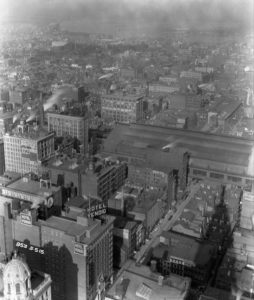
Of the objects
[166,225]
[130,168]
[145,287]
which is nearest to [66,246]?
[145,287]

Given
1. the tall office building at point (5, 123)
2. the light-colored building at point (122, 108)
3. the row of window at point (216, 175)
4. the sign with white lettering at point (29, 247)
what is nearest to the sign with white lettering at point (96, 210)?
the sign with white lettering at point (29, 247)

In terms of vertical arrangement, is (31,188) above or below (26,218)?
below

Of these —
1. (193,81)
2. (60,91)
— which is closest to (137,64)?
(193,81)

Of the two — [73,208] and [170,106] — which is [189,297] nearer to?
[73,208]

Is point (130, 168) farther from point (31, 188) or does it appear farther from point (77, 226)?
point (77, 226)

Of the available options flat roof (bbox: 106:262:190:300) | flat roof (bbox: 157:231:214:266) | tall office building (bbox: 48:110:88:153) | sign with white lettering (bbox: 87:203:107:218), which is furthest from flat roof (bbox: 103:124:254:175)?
flat roof (bbox: 106:262:190:300)

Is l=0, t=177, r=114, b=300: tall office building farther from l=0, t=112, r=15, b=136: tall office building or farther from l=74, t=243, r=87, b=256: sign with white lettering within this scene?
l=0, t=112, r=15, b=136: tall office building
